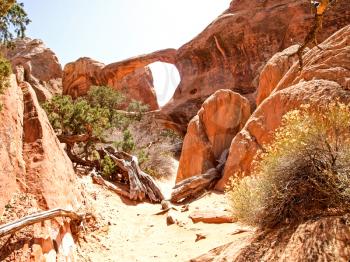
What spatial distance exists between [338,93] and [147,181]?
332 inches

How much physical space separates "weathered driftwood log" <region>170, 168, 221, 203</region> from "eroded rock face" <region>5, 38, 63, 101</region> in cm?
1978

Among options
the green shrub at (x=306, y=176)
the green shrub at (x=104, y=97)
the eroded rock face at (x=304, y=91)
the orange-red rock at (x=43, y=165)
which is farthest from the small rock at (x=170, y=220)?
the green shrub at (x=104, y=97)

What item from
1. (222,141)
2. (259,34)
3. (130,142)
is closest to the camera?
(222,141)

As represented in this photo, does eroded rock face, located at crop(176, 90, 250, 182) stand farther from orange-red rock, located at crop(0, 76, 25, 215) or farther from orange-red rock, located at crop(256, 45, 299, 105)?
orange-red rock, located at crop(0, 76, 25, 215)

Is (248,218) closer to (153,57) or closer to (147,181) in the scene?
(147,181)

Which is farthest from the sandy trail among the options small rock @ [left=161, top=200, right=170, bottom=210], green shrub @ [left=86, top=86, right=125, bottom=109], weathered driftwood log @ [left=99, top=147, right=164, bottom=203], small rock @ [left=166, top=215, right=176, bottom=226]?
green shrub @ [left=86, top=86, right=125, bottom=109]

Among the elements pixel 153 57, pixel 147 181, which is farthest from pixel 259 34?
pixel 147 181

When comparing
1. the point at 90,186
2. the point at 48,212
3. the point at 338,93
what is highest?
the point at 338,93

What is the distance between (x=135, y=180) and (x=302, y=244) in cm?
990

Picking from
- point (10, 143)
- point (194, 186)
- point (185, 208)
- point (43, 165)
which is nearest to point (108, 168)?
point (194, 186)

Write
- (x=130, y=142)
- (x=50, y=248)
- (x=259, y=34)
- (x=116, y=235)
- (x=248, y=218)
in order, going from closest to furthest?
1. (x=248, y=218)
2. (x=50, y=248)
3. (x=116, y=235)
4. (x=130, y=142)
5. (x=259, y=34)

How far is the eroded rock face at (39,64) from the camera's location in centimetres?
2895

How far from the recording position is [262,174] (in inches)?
206

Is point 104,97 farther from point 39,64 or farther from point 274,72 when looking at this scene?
point 274,72
